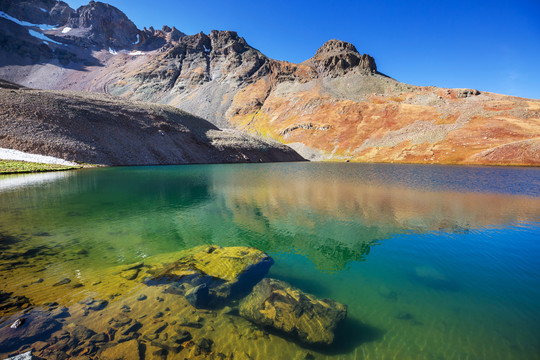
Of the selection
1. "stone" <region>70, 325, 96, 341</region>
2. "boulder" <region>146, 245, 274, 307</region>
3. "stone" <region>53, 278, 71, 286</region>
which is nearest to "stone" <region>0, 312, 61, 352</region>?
"stone" <region>70, 325, 96, 341</region>

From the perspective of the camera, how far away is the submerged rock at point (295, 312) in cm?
650

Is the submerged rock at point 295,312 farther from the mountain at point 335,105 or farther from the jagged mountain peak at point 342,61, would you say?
the jagged mountain peak at point 342,61

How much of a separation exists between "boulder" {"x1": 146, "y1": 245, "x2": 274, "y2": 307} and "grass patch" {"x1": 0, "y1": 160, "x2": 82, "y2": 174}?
47.4 meters

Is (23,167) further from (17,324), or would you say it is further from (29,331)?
(29,331)

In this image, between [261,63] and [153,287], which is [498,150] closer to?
[153,287]

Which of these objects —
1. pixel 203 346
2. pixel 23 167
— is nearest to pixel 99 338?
pixel 203 346

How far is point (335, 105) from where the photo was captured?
126 meters

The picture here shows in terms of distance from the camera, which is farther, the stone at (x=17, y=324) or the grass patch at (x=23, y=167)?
the grass patch at (x=23, y=167)

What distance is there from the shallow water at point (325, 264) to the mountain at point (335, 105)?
74.6 meters

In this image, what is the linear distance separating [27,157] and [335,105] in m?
117

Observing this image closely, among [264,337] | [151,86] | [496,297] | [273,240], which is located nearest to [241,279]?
[264,337]

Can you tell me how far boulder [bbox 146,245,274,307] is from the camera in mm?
7971

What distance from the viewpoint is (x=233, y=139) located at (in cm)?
9450

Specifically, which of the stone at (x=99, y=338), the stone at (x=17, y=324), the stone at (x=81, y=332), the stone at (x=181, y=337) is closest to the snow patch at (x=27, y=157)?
the stone at (x=17, y=324)
